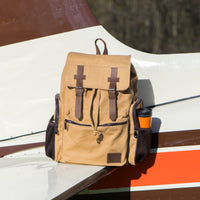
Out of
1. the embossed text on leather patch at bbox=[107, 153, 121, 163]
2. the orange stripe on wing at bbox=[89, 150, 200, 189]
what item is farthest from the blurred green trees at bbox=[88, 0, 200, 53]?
the embossed text on leather patch at bbox=[107, 153, 121, 163]

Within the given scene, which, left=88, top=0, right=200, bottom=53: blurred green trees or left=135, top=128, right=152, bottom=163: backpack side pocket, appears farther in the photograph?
left=88, top=0, right=200, bottom=53: blurred green trees

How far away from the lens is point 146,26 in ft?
31.1

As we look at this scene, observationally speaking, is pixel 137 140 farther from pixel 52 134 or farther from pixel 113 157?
pixel 52 134

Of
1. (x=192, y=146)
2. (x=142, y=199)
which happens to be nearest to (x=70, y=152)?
(x=142, y=199)

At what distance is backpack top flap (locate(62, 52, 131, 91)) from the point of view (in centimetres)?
200

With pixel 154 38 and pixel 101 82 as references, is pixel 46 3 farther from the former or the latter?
pixel 154 38

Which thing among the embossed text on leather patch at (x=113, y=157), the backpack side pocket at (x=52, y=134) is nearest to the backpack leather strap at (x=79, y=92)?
the backpack side pocket at (x=52, y=134)

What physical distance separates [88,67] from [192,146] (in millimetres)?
757

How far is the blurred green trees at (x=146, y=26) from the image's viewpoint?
852 centimetres

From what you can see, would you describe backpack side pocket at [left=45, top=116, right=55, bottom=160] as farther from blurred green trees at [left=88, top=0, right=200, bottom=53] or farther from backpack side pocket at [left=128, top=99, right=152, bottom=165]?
blurred green trees at [left=88, top=0, right=200, bottom=53]

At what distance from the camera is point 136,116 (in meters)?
2.05

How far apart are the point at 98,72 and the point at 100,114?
225 mm

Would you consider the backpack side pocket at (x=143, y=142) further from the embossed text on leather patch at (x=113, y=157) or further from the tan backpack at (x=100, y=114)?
the embossed text on leather patch at (x=113, y=157)

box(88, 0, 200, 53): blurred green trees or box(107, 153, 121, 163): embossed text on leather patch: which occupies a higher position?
box(88, 0, 200, 53): blurred green trees
